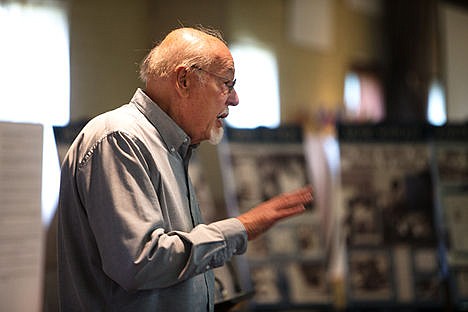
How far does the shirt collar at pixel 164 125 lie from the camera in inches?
71.1

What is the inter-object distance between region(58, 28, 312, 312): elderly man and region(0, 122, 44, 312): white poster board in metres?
0.56

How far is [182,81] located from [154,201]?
1.25 ft

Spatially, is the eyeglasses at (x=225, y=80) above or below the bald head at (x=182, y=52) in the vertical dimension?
below

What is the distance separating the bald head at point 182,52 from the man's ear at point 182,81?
0.01 meters

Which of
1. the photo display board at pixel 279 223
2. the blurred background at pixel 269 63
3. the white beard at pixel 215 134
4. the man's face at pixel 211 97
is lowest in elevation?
the photo display board at pixel 279 223

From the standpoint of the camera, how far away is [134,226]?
154cm

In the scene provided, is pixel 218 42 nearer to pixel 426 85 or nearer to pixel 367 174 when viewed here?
pixel 367 174

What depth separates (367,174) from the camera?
427 centimetres

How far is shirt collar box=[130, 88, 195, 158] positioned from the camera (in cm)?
181

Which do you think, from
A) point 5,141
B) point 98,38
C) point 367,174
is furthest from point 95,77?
point 5,141

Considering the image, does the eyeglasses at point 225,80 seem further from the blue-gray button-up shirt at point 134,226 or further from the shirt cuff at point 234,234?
the shirt cuff at point 234,234

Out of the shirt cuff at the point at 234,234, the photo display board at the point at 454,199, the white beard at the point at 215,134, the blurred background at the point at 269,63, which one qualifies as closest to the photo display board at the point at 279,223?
the blurred background at the point at 269,63

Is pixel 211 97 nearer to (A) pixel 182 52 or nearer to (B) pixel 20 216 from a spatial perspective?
(A) pixel 182 52

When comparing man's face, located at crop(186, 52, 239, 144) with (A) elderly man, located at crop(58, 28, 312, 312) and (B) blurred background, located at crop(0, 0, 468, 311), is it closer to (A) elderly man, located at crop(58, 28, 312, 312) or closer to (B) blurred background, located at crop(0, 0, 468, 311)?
(A) elderly man, located at crop(58, 28, 312, 312)
